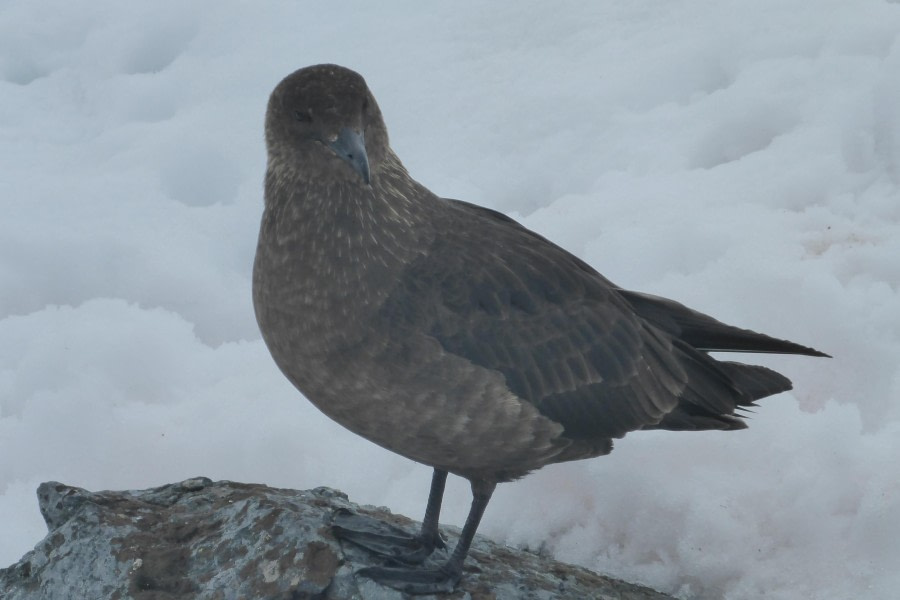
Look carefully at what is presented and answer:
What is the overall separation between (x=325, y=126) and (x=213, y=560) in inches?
56.6

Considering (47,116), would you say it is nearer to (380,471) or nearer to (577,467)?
(380,471)

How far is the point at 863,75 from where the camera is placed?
6633mm

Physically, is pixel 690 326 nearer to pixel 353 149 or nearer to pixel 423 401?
pixel 423 401

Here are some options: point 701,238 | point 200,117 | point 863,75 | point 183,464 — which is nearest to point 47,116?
point 200,117

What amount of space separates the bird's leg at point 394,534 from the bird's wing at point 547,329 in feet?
1.97

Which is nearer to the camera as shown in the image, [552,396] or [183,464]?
[552,396]

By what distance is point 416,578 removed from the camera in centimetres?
377

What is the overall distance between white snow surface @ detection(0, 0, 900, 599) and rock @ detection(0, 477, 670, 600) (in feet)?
2.35

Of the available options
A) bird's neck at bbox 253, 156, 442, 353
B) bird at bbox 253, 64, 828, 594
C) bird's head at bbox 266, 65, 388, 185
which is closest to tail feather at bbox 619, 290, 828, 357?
bird at bbox 253, 64, 828, 594

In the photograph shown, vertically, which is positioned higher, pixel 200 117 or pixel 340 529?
pixel 200 117

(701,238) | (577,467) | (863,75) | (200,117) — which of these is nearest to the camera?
(577,467)

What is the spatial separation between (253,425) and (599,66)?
355 cm

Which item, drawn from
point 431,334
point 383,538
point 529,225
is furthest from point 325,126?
point 529,225

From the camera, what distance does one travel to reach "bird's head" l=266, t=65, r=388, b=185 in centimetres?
362
